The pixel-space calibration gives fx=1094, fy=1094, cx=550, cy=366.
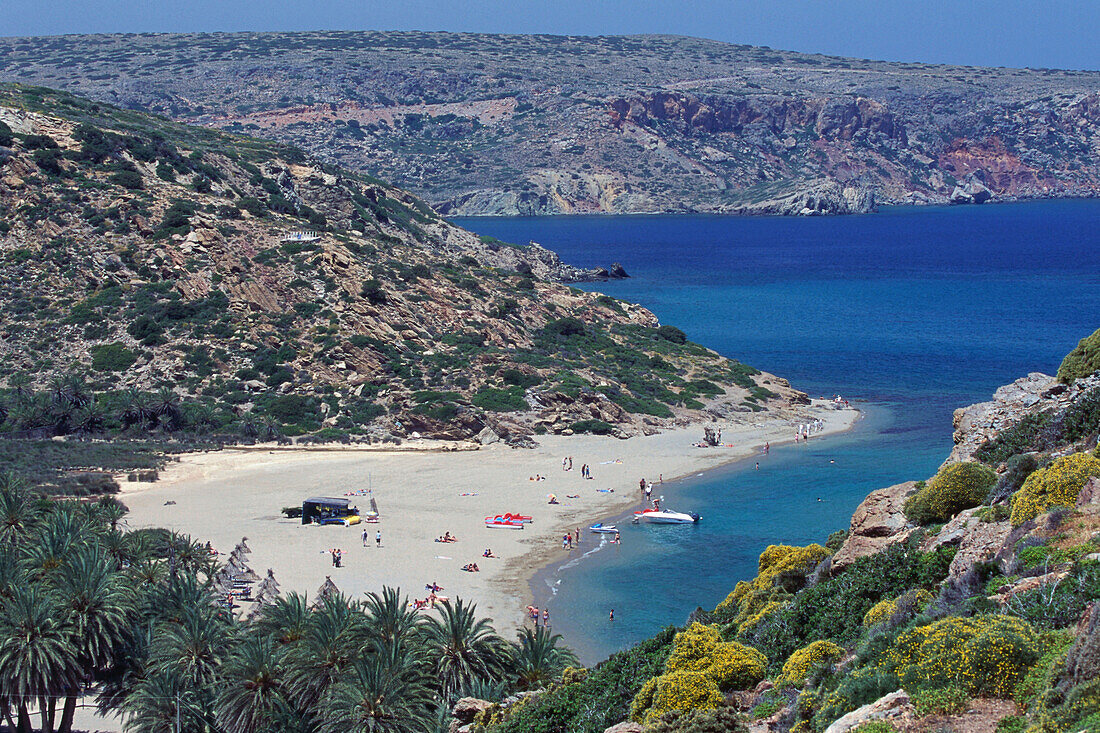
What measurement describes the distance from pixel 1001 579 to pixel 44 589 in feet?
58.1

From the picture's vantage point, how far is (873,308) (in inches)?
3871

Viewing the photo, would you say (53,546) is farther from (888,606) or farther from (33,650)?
(888,606)

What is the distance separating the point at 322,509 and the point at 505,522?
6.53 m

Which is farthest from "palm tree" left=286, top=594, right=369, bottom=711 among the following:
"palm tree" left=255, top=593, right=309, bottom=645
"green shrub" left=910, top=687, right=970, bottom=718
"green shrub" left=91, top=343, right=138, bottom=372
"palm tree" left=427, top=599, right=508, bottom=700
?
"green shrub" left=91, top=343, right=138, bottom=372

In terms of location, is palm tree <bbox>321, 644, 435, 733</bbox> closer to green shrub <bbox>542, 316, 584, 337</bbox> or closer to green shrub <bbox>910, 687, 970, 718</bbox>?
green shrub <bbox>910, 687, 970, 718</bbox>

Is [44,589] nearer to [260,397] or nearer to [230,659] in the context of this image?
[230,659]

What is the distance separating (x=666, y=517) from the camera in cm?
4012

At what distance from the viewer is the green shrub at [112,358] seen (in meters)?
54.7

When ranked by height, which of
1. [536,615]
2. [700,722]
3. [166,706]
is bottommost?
[536,615]

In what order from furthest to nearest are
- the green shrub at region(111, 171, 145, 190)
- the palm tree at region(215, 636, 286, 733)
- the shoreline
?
1. the green shrub at region(111, 171, 145, 190)
2. the shoreline
3. the palm tree at region(215, 636, 286, 733)

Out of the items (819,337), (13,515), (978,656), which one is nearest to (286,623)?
(13,515)

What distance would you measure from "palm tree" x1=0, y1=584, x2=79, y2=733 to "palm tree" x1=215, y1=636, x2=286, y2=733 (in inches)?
129

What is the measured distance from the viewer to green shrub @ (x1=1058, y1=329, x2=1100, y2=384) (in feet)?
63.2

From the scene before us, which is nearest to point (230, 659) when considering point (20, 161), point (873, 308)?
point (20, 161)
